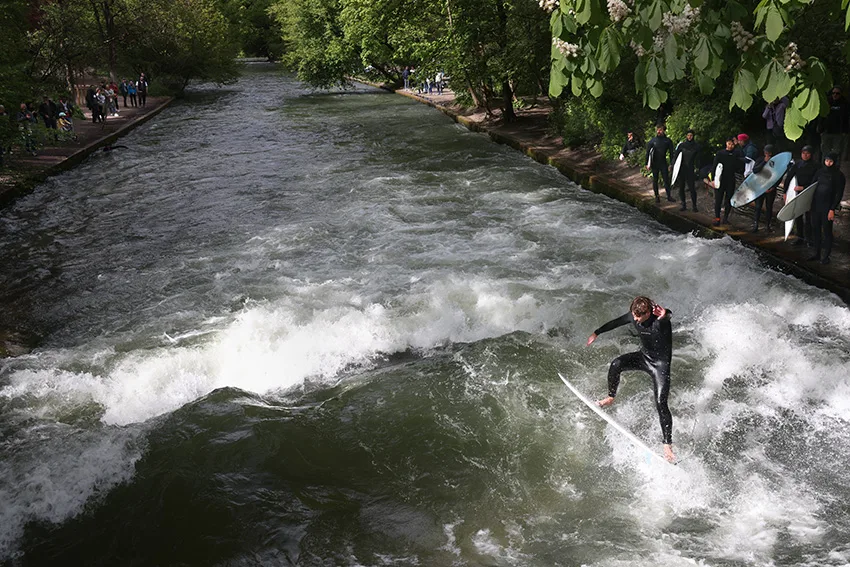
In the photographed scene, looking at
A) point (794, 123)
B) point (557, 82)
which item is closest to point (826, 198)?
point (794, 123)

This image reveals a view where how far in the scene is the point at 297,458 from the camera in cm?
779

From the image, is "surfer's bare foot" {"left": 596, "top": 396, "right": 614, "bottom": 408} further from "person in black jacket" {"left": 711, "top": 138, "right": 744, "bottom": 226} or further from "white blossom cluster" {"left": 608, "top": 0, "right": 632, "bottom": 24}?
"person in black jacket" {"left": 711, "top": 138, "right": 744, "bottom": 226}

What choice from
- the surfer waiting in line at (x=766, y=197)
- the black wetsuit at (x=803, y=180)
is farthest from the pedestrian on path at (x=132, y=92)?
the black wetsuit at (x=803, y=180)

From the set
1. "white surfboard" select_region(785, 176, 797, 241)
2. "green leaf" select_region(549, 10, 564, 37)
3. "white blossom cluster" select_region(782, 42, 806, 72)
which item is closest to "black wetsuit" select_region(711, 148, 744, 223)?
"white surfboard" select_region(785, 176, 797, 241)

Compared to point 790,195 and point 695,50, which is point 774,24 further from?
point 790,195

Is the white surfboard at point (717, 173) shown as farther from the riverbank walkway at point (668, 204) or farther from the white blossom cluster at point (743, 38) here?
the white blossom cluster at point (743, 38)

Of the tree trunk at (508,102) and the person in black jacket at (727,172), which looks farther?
the tree trunk at (508,102)

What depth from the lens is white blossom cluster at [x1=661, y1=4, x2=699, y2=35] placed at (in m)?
4.32

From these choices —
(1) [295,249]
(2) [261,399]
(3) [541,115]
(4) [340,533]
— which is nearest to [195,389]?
(2) [261,399]

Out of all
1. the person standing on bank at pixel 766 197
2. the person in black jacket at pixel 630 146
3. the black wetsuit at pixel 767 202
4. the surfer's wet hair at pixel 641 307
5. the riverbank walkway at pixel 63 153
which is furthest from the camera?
the riverbank walkway at pixel 63 153

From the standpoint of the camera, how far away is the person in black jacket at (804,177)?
440 inches

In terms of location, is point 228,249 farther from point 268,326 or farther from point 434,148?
point 434,148

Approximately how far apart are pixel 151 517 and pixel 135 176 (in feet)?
56.6

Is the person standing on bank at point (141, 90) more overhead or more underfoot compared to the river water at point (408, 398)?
more overhead
